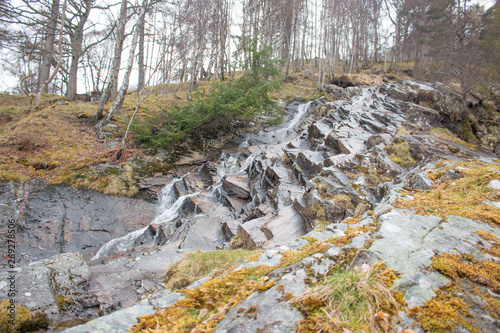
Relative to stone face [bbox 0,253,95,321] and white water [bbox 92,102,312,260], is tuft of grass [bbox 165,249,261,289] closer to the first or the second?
stone face [bbox 0,253,95,321]

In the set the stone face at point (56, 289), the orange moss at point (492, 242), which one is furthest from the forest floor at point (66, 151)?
the orange moss at point (492, 242)

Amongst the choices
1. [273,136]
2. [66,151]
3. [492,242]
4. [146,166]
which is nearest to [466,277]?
[492,242]

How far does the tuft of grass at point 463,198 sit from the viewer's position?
3.29m

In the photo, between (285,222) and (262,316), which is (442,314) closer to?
(262,316)

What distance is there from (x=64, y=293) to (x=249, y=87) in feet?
44.5

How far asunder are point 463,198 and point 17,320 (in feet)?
21.7

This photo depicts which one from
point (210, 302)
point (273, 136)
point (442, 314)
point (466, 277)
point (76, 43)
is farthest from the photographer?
point (273, 136)

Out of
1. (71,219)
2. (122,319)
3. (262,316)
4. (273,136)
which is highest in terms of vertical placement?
(273,136)

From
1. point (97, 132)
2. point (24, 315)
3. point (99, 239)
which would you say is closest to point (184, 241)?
point (99, 239)

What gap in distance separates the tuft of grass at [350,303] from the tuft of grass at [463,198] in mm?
2221

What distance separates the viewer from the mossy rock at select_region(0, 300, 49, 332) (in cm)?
275

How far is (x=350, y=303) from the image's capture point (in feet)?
5.61

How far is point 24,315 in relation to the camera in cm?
294

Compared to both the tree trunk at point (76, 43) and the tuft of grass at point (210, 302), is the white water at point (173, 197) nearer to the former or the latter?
the tuft of grass at point (210, 302)
